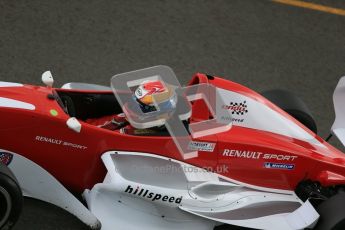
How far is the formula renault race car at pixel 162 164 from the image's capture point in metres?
4.38

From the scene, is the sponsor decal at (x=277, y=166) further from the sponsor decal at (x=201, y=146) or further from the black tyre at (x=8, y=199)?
the black tyre at (x=8, y=199)

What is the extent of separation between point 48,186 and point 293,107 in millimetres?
2070

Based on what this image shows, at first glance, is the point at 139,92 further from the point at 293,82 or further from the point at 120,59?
the point at 293,82

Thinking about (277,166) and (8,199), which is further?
(277,166)

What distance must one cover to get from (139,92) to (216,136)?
2.03 ft

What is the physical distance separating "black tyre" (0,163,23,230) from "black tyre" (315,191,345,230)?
79.1 inches

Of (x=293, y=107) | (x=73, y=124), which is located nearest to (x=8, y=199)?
(x=73, y=124)

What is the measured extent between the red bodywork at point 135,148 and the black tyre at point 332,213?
7.8 inches

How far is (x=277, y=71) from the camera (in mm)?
6859

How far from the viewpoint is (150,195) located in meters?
4.48

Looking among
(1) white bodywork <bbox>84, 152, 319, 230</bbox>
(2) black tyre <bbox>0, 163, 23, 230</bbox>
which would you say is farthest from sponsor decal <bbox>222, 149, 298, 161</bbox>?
(2) black tyre <bbox>0, 163, 23, 230</bbox>

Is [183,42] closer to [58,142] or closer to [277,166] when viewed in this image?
[277,166]

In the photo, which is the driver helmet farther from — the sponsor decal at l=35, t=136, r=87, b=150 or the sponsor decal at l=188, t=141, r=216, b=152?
the sponsor decal at l=35, t=136, r=87, b=150

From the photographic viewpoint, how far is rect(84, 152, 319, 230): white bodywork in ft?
14.7
